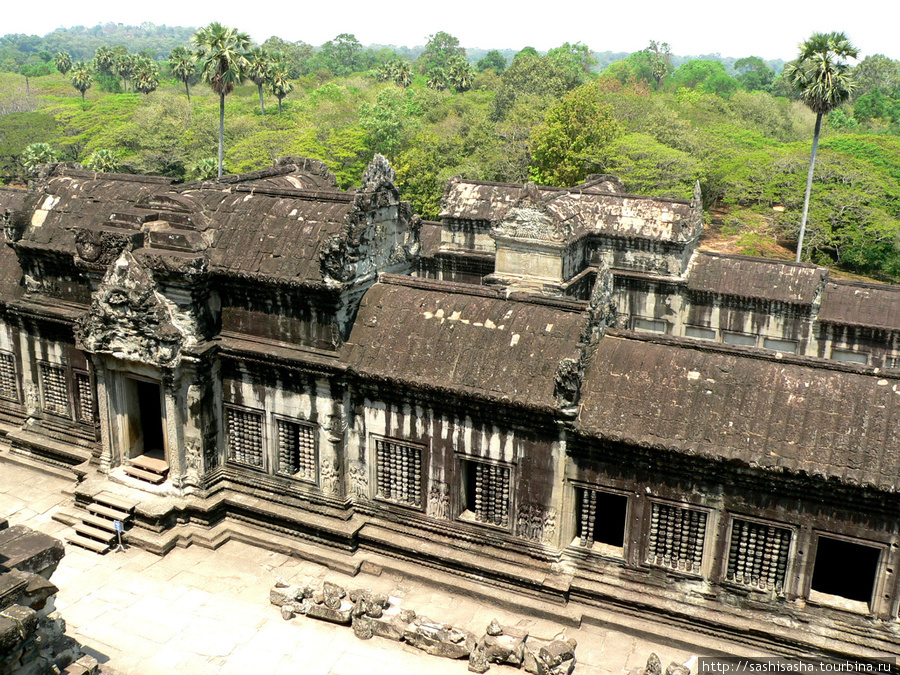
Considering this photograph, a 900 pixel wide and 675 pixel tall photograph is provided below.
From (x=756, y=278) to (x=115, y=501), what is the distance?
68.9 feet

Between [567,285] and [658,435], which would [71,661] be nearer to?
[658,435]

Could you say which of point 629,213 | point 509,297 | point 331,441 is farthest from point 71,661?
point 629,213

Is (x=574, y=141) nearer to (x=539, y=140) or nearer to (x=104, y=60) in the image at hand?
(x=539, y=140)

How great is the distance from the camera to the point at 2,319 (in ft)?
76.7

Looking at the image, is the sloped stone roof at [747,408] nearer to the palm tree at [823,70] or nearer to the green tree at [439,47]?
the palm tree at [823,70]

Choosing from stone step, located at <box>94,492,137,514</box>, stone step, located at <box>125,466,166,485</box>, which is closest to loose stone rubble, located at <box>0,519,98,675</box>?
stone step, located at <box>94,492,137,514</box>

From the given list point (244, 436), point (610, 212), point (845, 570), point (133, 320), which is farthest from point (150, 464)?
point (610, 212)

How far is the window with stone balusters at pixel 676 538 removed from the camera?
604 inches

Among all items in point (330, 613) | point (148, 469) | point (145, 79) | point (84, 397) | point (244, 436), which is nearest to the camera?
point (330, 613)

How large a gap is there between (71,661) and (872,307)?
952 inches

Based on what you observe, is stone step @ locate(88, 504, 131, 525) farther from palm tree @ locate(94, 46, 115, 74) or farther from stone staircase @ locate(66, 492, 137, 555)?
palm tree @ locate(94, 46, 115, 74)

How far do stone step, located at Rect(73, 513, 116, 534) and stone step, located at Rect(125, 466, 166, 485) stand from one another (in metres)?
1.23

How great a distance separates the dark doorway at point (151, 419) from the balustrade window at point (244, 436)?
246cm

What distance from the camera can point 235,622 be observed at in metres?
16.4
